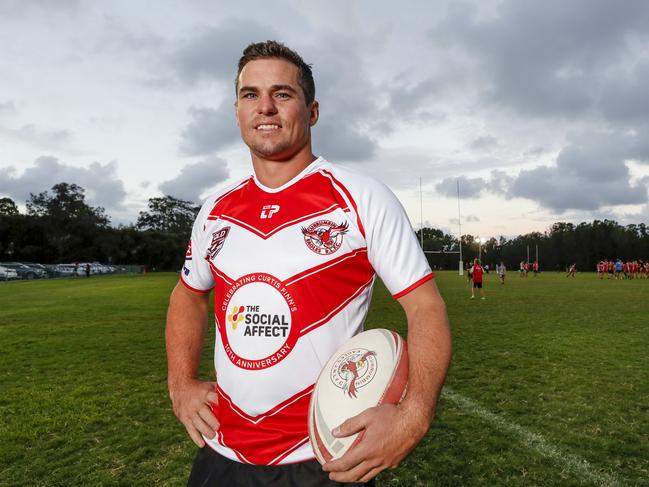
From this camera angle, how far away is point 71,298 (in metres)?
22.8

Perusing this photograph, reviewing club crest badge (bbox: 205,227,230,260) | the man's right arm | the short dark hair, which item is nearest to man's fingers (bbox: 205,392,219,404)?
the man's right arm

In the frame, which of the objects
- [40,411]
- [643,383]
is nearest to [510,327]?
[643,383]

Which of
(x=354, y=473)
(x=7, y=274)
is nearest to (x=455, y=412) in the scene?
(x=354, y=473)

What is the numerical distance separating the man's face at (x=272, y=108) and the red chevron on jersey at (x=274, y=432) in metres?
0.99

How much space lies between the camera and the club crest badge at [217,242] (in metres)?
2.18

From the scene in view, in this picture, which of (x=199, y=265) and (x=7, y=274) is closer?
(x=199, y=265)

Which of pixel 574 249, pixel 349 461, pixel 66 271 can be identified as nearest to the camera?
pixel 349 461

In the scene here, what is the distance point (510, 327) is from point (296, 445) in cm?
1204

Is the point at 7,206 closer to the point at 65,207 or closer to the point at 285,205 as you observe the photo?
the point at 65,207

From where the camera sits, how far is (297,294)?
1.90 m

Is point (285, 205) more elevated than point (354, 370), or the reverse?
point (285, 205)

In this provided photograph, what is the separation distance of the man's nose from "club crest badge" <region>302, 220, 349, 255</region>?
0.50 metres

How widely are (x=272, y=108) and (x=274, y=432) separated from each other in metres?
1.28

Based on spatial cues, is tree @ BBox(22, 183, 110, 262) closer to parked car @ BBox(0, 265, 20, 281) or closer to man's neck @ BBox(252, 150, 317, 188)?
parked car @ BBox(0, 265, 20, 281)
